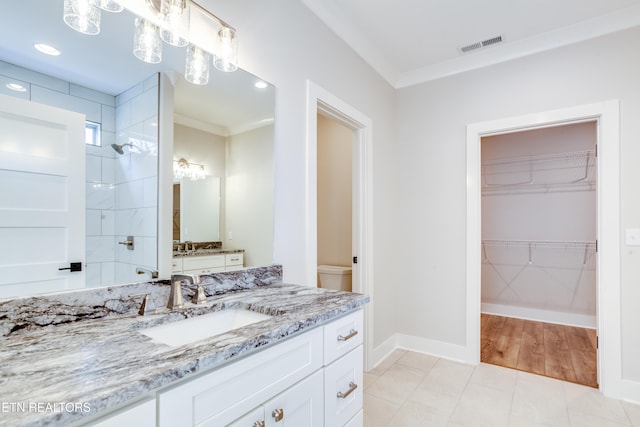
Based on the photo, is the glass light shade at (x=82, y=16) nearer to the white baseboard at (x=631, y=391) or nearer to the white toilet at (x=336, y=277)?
the white toilet at (x=336, y=277)

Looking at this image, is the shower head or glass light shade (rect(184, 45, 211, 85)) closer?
the shower head

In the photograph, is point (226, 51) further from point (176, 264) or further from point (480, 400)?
point (480, 400)

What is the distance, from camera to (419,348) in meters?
3.01

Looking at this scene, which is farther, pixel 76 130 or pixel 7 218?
pixel 76 130

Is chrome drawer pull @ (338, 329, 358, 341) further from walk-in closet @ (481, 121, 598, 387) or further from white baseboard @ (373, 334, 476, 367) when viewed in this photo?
walk-in closet @ (481, 121, 598, 387)

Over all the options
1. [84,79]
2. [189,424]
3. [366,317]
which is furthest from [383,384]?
[84,79]

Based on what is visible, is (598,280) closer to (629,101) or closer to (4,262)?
(629,101)

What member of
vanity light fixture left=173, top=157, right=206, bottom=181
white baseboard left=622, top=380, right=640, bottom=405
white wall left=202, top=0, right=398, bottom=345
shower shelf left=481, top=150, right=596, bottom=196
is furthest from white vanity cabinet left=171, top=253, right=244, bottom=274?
shower shelf left=481, top=150, right=596, bottom=196

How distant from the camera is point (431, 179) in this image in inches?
118

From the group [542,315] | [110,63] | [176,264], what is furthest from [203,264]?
[542,315]

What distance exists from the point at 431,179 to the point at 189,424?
107 inches

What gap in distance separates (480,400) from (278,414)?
1.83m

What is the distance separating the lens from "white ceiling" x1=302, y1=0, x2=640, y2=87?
2.12 metres

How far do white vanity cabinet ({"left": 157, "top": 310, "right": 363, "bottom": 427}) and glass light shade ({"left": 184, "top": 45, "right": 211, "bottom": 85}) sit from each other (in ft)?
3.80
